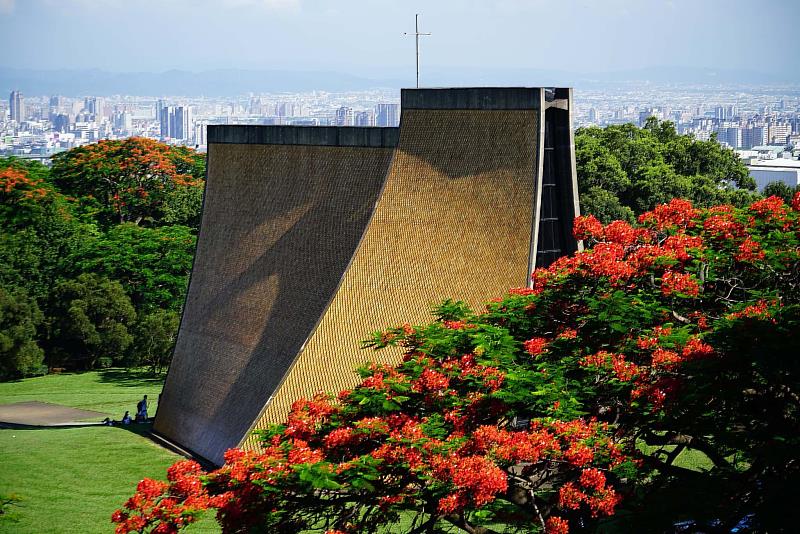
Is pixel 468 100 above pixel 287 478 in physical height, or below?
above

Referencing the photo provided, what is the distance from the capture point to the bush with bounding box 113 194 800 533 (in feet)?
29.6

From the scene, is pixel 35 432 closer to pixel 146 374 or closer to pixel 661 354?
pixel 146 374

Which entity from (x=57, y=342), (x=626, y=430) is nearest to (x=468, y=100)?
(x=626, y=430)

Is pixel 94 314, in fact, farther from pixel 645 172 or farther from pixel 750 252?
pixel 750 252

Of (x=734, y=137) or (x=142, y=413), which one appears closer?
(x=142, y=413)

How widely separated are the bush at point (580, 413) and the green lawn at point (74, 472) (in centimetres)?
350

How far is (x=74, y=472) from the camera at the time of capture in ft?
59.8

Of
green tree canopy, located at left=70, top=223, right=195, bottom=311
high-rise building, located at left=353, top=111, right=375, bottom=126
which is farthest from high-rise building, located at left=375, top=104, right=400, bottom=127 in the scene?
green tree canopy, located at left=70, top=223, right=195, bottom=311

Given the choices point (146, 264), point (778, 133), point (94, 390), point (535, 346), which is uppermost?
point (778, 133)

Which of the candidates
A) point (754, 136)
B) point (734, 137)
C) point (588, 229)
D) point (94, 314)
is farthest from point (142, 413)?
point (754, 136)

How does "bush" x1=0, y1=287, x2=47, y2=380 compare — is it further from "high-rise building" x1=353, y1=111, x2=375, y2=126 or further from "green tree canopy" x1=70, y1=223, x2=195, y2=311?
"high-rise building" x1=353, y1=111, x2=375, y2=126

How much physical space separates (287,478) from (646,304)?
413cm

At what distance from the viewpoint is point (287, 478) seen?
966 centimetres

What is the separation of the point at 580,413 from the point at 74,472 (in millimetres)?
11067
